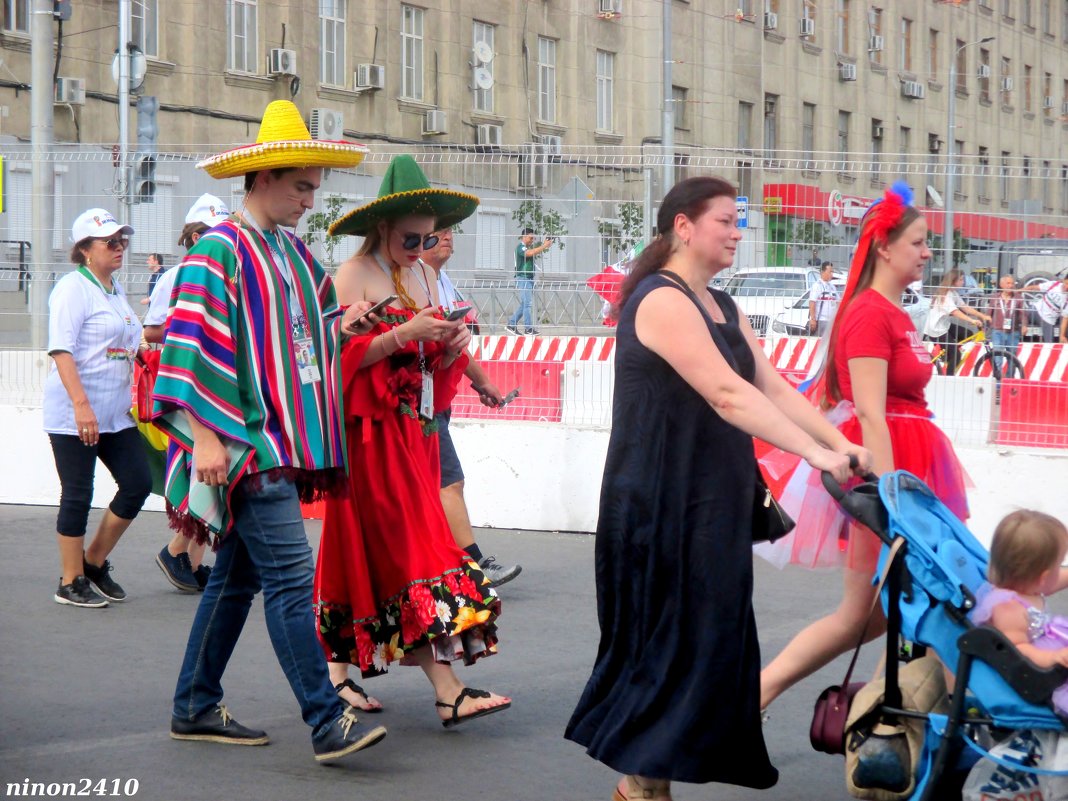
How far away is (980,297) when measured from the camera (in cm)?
995

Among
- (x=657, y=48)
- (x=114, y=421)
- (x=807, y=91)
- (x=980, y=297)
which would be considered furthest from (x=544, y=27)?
(x=114, y=421)

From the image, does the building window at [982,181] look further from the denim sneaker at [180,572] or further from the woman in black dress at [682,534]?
the woman in black dress at [682,534]

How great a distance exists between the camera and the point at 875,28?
49.0 metres

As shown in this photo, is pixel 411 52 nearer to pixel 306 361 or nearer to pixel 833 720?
pixel 306 361

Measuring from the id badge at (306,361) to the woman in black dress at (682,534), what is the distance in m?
1.02

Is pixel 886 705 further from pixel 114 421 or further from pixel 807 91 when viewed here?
pixel 807 91

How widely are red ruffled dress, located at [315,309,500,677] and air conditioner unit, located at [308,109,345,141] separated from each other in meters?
26.3

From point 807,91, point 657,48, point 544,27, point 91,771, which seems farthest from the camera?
point 807,91

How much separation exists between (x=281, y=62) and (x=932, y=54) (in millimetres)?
27901

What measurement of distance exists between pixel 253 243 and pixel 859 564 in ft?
7.02

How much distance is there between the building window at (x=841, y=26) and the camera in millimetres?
47156

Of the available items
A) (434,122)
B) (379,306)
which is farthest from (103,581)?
(434,122)

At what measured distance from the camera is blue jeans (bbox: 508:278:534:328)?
11055 millimetres

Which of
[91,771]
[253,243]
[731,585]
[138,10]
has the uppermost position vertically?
[138,10]
